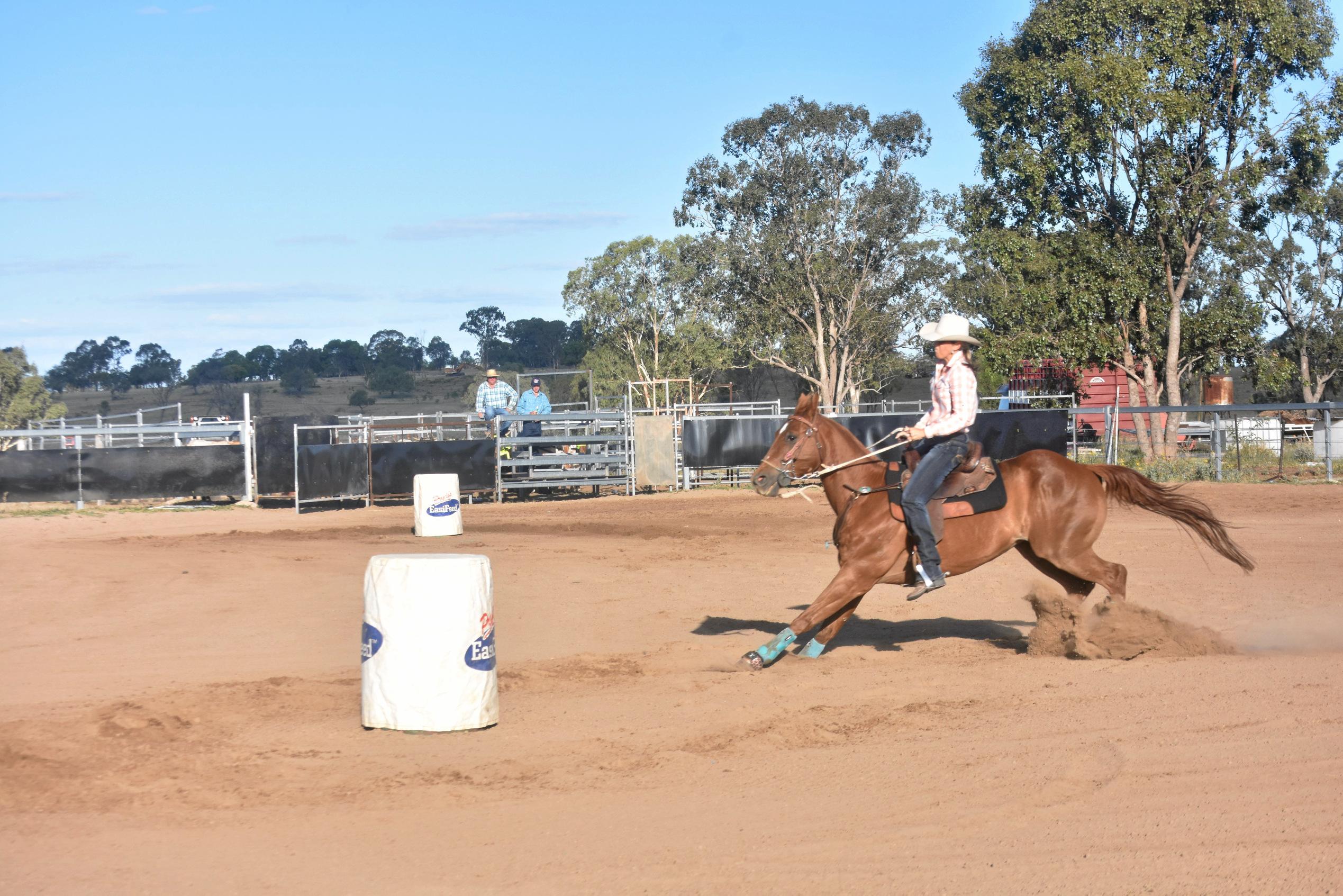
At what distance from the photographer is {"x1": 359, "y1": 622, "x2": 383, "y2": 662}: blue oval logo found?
6469 millimetres

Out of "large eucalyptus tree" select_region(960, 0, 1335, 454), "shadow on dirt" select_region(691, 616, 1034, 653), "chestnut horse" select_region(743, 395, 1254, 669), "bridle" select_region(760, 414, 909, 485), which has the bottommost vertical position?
"shadow on dirt" select_region(691, 616, 1034, 653)

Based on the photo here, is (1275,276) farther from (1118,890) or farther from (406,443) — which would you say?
(1118,890)

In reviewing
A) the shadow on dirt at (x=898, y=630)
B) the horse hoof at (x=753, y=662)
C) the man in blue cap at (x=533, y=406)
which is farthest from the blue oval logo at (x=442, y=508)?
the horse hoof at (x=753, y=662)

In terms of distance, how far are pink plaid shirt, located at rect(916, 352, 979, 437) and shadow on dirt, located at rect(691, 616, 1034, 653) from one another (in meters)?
1.85

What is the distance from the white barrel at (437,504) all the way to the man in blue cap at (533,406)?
26.0ft

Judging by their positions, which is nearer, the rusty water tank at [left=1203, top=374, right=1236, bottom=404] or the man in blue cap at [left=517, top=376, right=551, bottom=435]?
the man in blue cap at [left=517, top=376, right=551, bottom=435]

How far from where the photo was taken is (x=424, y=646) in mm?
6406

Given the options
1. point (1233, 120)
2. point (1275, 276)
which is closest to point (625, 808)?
point (1233, 120)

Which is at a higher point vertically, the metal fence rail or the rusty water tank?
the rusty water tank

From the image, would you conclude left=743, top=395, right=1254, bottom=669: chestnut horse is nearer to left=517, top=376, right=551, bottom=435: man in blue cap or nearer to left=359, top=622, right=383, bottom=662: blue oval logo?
left=359, top=622, right=383, bottom=662: blue oval logo

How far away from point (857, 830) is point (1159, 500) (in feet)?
17.2

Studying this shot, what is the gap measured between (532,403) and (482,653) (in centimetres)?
1871

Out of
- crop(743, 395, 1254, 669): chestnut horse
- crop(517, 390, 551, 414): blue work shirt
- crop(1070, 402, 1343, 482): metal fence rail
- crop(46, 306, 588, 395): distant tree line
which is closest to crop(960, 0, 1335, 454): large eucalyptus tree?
crop(1070, 402, 1343, 482): metal fence rail

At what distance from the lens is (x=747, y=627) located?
32.8 ft
